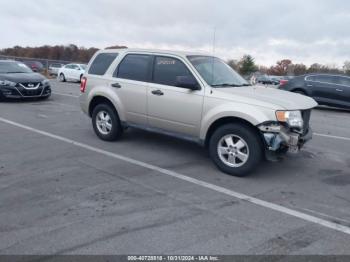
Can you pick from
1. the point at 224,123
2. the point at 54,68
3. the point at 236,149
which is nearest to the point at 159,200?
the point at 236,149

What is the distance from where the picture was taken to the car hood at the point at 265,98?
18.2ft

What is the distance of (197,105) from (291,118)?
1.43 metres

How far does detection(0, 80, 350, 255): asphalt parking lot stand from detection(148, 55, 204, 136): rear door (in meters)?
0.60

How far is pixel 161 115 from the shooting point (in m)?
6.66

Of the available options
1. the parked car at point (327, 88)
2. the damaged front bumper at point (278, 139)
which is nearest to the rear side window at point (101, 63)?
the damaged front bumper at point (278, 139)

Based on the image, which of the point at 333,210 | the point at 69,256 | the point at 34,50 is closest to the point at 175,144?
the point at 333,210

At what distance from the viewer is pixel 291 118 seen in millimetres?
5555

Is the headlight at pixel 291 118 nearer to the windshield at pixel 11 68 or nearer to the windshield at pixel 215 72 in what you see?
the windshield at pixel 215 72

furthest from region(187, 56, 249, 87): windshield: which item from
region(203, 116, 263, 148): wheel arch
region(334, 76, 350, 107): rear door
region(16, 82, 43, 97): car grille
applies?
region(334, 76, 350, 107): rear door

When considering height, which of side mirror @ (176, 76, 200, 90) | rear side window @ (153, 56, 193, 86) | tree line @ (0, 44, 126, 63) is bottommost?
side mirror @ (176, 76, 200, 90)

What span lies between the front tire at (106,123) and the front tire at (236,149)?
2247mm

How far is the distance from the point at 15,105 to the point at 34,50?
56.6m

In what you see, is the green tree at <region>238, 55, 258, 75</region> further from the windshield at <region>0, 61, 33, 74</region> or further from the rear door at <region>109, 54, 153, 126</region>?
the windshield at <region>0, 61, 33, 74</region>

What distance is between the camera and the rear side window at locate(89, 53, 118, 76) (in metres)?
7.62
